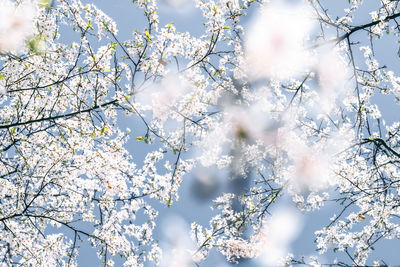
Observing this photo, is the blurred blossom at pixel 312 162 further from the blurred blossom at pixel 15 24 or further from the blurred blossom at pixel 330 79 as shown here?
the blurred blossom at pixel 15 24

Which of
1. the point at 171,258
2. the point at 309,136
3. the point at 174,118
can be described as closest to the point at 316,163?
the point at 309,136

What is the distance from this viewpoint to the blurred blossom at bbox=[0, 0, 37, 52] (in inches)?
135

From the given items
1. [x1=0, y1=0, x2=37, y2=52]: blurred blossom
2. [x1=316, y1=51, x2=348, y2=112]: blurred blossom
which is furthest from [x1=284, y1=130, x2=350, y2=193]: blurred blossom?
[x1=0, y1=0, x2=37, y2=52]: blurred blossom

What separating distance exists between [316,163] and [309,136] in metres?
1.10

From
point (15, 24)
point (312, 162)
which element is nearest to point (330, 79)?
point (312, 162)

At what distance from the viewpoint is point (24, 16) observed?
388 centimetres

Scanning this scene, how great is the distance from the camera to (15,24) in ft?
12.1

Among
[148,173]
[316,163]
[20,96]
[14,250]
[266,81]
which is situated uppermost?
[266,81]

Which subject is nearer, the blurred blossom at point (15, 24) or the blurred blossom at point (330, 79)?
the blurred blossom at point (15, 24)

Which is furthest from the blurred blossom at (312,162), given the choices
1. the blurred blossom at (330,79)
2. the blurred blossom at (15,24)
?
the blurred blossom at (15,24)

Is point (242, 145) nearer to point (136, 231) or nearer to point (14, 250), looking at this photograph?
point (136, 231)

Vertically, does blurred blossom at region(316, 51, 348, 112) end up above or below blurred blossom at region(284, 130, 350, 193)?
above

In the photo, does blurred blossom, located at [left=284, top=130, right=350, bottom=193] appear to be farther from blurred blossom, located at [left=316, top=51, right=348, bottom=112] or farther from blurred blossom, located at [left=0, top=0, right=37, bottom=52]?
blurred blossom, located at [left=0, top=0, right=37, bottom=52]

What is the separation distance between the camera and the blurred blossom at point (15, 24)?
11.2ft
